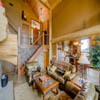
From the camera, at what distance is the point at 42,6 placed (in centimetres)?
504

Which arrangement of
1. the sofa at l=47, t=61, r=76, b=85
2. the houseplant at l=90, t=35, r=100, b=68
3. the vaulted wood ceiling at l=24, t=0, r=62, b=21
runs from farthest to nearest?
the vaulted wood ceiling at l=24, t=0, r=62, b=21
the sofa at l=47, t=61, r=76, b=85
the houseplant at l=90, t=35, r=100, b=68

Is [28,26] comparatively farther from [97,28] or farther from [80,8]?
[97,28]

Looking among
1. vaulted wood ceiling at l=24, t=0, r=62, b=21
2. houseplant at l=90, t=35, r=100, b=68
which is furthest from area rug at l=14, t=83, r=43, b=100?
vaulted wood ceiling at l=24, t=0, r=62, b=21

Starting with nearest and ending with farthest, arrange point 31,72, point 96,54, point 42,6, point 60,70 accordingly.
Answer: point 96,54 → point 31,72 → point 60,70 → point 42,6

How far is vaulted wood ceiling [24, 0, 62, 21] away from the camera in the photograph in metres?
4.69

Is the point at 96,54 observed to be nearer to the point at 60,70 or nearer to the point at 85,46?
the point at 60,70

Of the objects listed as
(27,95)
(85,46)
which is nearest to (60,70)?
(27,95)

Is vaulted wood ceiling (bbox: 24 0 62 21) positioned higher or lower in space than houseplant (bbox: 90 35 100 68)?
higher

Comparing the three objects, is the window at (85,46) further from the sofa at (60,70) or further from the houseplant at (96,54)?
the houseplant at (96,54)

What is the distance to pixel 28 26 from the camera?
5379mm

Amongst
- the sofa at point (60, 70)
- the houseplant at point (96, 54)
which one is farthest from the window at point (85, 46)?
the houseplant at point (96, 54)

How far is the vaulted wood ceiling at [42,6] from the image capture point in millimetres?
4688

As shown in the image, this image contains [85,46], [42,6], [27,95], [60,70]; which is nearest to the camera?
[27,95]

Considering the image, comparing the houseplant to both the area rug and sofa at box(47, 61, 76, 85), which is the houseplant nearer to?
sofa at box(47, 61, 76, 85)
